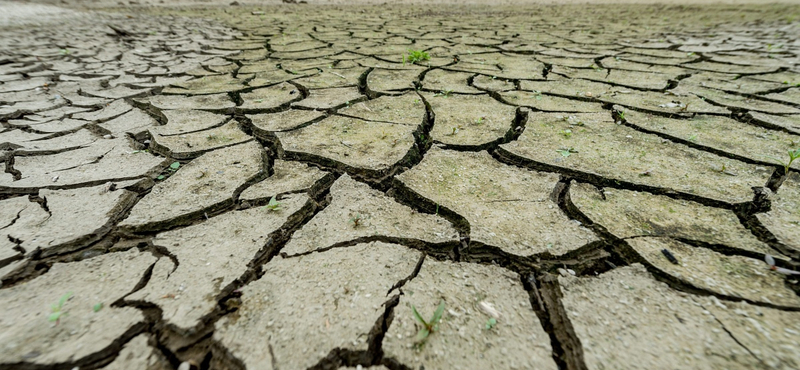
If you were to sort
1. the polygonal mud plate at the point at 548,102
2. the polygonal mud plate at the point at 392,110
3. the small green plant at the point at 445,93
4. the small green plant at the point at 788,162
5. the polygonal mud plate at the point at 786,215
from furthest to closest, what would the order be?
the small green plant at the point at 445,93, the polygonal mud plate at the point at 548,102, the polygonal mud plate at the point at 392,110, the small green plant at the point at 788,162, the polygonal mud plate at the point at 786,215

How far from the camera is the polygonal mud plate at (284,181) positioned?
46.8 inches

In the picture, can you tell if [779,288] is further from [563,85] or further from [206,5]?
[206,5]

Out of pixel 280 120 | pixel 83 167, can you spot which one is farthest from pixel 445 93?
pixel 83 167

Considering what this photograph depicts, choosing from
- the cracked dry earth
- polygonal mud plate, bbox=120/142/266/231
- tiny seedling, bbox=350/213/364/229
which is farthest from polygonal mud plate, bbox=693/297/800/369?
polygonal mud plate, bbox=120/142/266/231

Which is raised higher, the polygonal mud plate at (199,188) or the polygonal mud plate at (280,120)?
the polygonal mud plate at (280,120)

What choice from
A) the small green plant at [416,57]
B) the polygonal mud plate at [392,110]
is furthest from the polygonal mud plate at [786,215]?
the small green plant at [416,57]

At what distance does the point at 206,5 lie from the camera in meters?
8.17

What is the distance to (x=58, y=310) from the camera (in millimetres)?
748

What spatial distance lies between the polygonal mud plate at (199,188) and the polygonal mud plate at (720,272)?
127 centimetres

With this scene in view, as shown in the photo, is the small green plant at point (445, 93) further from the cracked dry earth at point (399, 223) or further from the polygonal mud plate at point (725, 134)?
the polygonal mud plate at point (725, 134)

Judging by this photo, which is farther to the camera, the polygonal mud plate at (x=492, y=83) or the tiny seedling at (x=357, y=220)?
the polygonal mud plate at (x=492, y=83)

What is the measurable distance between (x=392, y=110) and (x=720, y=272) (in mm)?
1479

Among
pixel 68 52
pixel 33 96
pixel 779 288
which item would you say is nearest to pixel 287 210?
pixel 779 288

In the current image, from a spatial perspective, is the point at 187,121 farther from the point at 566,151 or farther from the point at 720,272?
the point at 720,272
